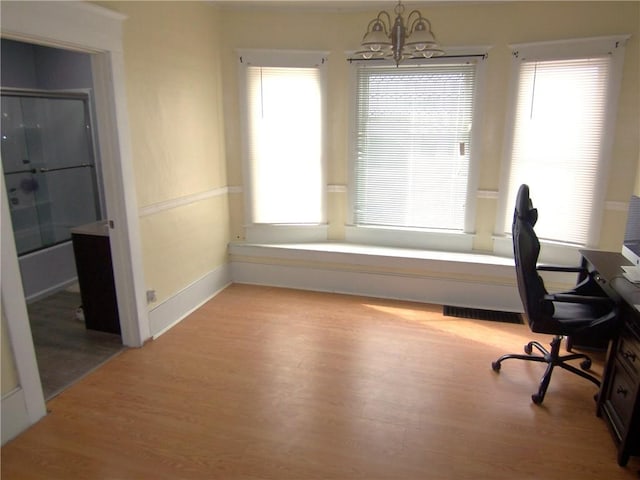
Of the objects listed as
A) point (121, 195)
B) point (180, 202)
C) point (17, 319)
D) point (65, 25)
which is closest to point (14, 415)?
point (17, 319)

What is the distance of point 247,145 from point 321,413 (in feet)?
8.84

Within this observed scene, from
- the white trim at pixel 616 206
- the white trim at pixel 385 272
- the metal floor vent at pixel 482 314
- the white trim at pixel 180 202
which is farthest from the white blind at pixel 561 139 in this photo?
the white trim at pixel 180 202

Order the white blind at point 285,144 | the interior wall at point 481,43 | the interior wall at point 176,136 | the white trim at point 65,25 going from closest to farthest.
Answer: the white trim at point 65,25 → the interior wall at point 176,136 → the interior wall at point 481,43 → the white blind at point 285,144

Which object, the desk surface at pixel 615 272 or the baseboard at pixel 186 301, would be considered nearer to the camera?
the desk surface at pixel 615 272

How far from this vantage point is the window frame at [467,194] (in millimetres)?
3727

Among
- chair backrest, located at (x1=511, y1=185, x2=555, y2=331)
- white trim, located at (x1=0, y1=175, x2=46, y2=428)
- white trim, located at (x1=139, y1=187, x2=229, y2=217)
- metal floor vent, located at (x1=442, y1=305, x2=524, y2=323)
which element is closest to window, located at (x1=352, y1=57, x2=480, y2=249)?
metal floor vent, located at (x1=442, y1=305, x2=524, y2=323)

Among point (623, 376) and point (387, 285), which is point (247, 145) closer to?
point (387, 285)

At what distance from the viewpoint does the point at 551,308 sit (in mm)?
2551

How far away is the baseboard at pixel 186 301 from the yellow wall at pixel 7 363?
110 centimetres

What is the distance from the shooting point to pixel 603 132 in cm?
338

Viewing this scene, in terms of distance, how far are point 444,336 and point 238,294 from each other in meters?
1.98

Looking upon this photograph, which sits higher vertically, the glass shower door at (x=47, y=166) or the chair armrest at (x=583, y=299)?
the glass shower door at (x=47, y=166)

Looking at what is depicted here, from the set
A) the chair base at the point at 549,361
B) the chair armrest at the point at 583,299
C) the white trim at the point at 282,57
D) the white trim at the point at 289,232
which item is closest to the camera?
the chair armrest at the point at 583,299

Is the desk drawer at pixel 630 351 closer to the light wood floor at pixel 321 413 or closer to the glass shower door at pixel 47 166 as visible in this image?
the light wood floor at pixel 321 413
